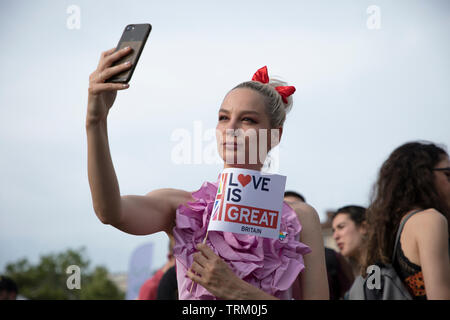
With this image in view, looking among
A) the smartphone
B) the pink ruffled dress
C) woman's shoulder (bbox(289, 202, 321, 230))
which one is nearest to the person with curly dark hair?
woman's shoulder (bbox(289, 202, 321, 230))

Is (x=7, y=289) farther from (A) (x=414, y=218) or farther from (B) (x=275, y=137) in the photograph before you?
(A) (x=414, y=218)

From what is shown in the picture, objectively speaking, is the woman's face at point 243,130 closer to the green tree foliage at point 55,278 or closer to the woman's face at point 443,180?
the woman's face at point 443,180

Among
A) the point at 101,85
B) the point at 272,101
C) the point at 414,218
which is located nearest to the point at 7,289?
the point at 272,101

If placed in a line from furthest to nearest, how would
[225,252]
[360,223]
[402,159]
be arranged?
[360,223]
[402,159]
[225,252]

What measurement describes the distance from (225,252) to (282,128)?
787 millimetres

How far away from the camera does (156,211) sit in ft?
7.04

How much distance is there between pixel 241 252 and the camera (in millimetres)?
2219

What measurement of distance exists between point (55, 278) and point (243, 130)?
215ft

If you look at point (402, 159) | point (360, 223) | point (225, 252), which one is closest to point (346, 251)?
point (360, 223)

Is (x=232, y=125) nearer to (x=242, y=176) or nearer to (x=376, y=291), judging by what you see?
(x=242, y=176)

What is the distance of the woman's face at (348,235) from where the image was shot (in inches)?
186

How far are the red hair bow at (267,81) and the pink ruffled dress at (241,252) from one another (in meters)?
0.76

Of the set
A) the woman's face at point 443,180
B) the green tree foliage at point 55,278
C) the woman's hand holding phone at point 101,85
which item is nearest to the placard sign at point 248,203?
the woman's hand holding phone at point 101,85

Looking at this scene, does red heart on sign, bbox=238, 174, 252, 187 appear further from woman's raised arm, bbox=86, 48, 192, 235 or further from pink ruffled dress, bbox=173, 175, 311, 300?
woman's raised arm, bbox=86, 48, 192, 235
